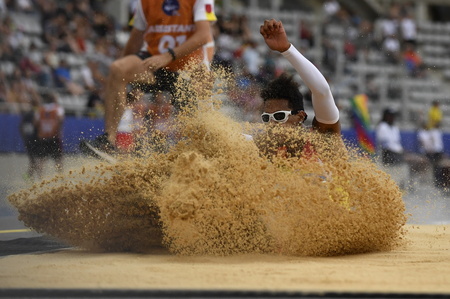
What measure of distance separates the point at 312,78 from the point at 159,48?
2406 millimetres

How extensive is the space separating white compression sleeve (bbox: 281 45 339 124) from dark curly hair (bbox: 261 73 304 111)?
0.28 m

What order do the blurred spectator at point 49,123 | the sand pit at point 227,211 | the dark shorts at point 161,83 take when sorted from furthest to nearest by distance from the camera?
the blurred spectator at point 49,123
the dark shorts at point 161,83
the sand pit at point 227,211

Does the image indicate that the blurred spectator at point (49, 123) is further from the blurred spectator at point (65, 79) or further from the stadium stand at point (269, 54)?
the blurred spectator at point (65, 79)

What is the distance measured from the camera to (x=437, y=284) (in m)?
4.34

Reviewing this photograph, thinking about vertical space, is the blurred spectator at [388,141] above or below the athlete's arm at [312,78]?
below

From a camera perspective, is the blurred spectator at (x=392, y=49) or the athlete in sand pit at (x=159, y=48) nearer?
the athlete in sand pit at (x=159, y=48)

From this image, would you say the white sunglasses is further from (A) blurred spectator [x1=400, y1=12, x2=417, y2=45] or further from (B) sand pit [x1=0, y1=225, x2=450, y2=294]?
(A) blurred spectator [x1=400, y1=12, x2=417, y2=45]

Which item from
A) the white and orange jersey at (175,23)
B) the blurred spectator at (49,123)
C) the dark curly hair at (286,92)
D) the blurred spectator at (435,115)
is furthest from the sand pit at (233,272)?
the blurred spectator at (435,115)

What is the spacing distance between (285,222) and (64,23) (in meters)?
11.8

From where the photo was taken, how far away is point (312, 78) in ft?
18.8

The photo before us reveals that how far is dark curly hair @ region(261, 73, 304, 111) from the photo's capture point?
6031 millimetres

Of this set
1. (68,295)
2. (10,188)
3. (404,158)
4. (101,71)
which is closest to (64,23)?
(101,71)

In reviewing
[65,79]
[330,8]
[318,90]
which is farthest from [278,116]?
[330,8]

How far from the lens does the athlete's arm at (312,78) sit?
5719 mm
